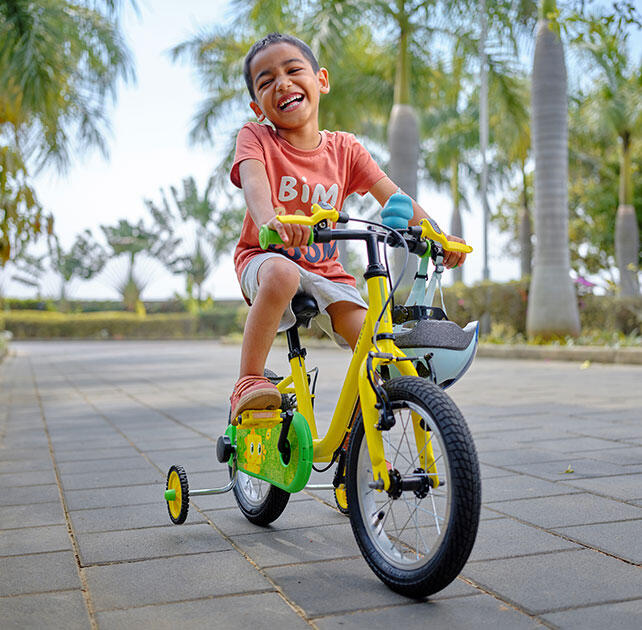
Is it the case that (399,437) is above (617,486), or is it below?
above

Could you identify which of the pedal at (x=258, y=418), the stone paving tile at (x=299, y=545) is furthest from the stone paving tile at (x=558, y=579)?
the pedal at (x=258, y=418)

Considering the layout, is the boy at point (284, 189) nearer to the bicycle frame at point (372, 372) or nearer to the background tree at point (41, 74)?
the bicycle frame at point (372, 372)

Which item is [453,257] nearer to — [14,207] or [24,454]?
[24,454]

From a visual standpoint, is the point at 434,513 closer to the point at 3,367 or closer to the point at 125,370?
the point at 125,370

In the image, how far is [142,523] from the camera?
3152 mm

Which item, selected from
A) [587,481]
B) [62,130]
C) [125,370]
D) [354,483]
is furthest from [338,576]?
[62,130]

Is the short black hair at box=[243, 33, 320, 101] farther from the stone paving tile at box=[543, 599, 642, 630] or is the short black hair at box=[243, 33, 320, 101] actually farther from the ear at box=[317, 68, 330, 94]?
the stone paving tile at box=[543, 599, 642, 630]

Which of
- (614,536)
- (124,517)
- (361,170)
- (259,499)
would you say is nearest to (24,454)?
(124,517)

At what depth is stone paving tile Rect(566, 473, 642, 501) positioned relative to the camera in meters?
3.35

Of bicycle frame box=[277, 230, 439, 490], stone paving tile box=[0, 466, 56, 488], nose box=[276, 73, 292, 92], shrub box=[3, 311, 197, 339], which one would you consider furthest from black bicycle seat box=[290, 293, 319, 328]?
shrub box=[3, 311, 197, 339]

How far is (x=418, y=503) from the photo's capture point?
2.35m

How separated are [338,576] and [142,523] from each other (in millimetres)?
1036

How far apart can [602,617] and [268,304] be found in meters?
1.31

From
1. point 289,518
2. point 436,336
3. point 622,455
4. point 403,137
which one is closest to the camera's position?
point 436,336
